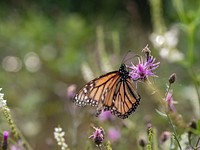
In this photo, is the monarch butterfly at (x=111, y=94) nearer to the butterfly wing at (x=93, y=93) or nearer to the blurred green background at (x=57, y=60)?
the butterfly wing at (x=93, y=93)

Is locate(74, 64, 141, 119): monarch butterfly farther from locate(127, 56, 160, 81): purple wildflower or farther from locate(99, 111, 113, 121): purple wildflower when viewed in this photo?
locate(99, 111, 113, 121): purple wildflower

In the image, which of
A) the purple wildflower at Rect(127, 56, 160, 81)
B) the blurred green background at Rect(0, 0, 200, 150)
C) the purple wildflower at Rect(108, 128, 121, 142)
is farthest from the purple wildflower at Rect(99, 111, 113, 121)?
the purple wildflower at Rect(127, 56, 160, 81)

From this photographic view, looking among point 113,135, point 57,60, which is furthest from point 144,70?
point 57,60

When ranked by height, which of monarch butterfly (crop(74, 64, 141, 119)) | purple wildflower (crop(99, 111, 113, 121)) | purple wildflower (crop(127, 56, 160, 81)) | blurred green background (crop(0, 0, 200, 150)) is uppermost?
blurred green background (crop(0, 0, 200, 150))

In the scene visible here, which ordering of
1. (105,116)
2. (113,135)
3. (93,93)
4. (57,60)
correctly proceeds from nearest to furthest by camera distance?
(93,93), (113,135), (105,116), (57,60)

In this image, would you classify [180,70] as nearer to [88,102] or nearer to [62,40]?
[62,40]

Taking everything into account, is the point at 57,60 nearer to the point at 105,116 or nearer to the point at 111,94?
the point at 105,116
